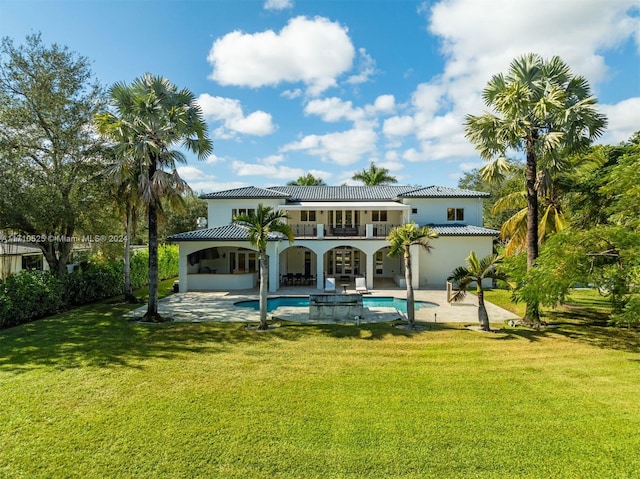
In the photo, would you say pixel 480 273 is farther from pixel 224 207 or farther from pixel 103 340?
pixel 224 207

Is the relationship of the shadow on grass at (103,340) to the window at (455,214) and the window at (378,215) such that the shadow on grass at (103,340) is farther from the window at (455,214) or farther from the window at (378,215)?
the window at (455,214)

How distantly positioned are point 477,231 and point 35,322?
2952 centimetres

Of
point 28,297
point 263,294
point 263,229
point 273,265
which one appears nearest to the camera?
point 263,229

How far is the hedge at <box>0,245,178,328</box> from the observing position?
16234 millimetres

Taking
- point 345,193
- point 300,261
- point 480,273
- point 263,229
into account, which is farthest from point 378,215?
point 263,229

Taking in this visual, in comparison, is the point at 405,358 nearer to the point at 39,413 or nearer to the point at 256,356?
the point at 256,356

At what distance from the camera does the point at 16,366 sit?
10891 millimetres

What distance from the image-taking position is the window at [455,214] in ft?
105

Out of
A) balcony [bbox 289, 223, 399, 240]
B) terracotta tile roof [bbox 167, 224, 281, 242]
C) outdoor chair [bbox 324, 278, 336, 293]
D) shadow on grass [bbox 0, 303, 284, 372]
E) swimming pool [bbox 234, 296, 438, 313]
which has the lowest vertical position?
shadow on grass [bbox 0, 303, 284, 372]

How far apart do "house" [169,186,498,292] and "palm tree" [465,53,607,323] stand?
42.6 ft

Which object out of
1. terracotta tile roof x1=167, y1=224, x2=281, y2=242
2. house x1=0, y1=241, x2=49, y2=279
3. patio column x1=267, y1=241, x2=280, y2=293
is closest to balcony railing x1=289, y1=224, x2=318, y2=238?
patio column x1=267, y1=241, x2=280, y2=293

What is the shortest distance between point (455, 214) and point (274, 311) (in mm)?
20068

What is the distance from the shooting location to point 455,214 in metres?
32.1

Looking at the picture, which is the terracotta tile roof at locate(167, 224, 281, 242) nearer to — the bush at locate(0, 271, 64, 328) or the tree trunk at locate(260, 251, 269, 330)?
the bush at locate(0, 271, 64, 328)
